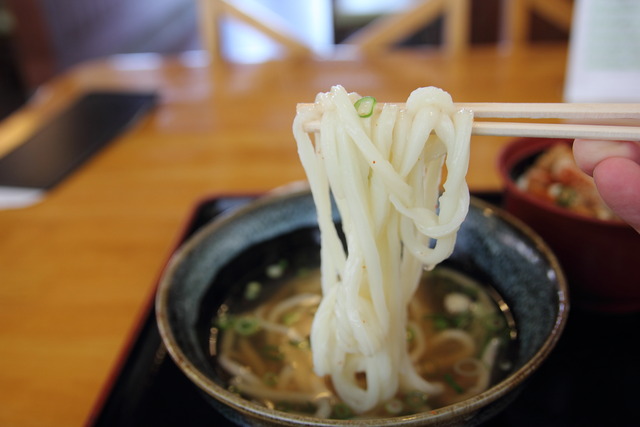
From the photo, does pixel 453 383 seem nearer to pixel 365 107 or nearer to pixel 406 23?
pixel 365 107

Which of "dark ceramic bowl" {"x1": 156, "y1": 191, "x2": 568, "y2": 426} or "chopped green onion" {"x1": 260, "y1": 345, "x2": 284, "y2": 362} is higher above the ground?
"dark ceramic bowl" {"x1": 156, "y1": 191, "x2": 568, "y2": 426}

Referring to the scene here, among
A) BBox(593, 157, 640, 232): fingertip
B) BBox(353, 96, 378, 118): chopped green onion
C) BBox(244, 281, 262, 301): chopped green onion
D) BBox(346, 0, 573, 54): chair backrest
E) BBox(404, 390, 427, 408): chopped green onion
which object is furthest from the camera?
BBox(346, 0, 573, 54): chair backrest

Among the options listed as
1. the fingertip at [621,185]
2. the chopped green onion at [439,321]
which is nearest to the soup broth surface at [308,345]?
the chopped green onion at [439,321]

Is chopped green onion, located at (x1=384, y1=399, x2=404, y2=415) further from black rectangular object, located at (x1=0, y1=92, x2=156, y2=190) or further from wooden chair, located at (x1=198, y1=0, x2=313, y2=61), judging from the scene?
wooden chair, located at (x1=198, y1=0, x2=313, y2=61)

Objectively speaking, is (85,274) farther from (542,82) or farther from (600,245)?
(542,82)

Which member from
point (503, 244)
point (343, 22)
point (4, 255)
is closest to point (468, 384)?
point (503, 244)

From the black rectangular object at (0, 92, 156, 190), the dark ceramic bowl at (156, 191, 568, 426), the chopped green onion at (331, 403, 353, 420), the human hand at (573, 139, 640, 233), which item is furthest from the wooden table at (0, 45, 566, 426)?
the human hand at (573, 139, 640, 233)

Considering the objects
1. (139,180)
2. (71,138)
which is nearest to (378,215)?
(139,180)
